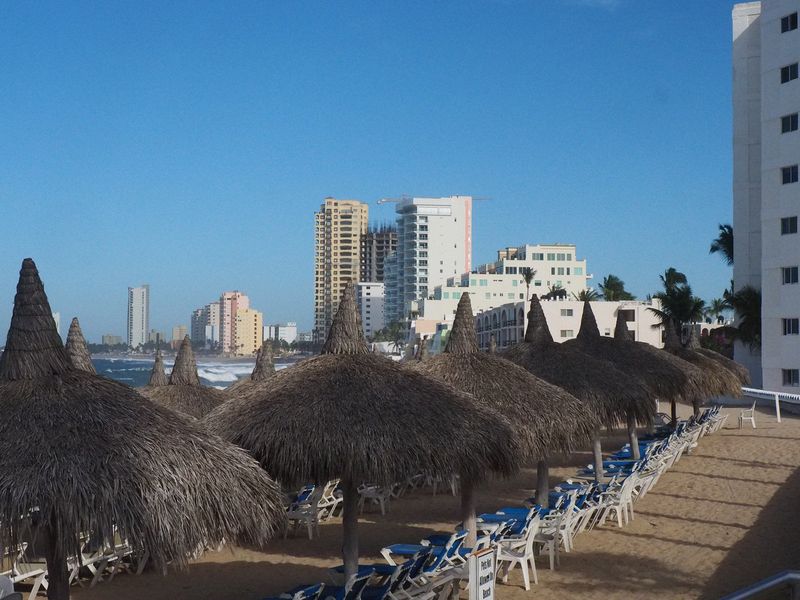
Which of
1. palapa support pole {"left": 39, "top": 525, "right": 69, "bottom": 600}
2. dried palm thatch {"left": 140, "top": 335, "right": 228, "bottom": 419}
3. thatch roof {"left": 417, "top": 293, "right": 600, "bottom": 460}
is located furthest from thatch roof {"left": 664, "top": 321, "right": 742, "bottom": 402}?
palapa support pole {"left": 39, "top": 525, "right": 69, "bottom": 600}

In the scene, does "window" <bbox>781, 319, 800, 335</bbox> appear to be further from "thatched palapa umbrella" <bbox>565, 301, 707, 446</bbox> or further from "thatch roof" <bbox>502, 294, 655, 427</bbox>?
"thatch roof" <bbox>502, 294, 655, 427</bbox>

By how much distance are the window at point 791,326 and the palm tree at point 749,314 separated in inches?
167

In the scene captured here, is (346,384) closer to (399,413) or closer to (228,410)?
(399,413)

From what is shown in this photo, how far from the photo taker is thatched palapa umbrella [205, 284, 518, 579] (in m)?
9.48

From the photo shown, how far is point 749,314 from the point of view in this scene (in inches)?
1710

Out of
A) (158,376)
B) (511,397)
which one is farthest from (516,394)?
(158,376)

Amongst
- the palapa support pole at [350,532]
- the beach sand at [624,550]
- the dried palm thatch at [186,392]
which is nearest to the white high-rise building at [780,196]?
the beach sand at [624,550]

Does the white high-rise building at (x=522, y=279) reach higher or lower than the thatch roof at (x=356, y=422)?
higher

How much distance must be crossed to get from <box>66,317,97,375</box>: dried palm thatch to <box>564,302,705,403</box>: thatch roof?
11.5 metres

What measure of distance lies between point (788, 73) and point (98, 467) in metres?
38.4

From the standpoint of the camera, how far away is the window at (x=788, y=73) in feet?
125

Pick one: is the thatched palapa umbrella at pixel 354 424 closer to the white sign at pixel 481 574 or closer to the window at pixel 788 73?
the white sign at pixel 481 574

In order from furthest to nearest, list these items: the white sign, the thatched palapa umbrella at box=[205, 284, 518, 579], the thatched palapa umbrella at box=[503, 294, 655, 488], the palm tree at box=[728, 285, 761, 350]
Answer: the palm tree at box=[728, 285, 761, 350] → the thatched palapa umbrella at box=[503, 294, 655, 488] → the thatched palapa umbrella at box=[205, 284, 518, 579] → the white sign

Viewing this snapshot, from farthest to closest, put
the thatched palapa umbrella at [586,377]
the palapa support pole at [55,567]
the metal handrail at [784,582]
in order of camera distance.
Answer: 1. the thatched palapa umbrella at [586,377]
2. the palapa support pole at [55,567]
3. the metal handrail at [784,582]
